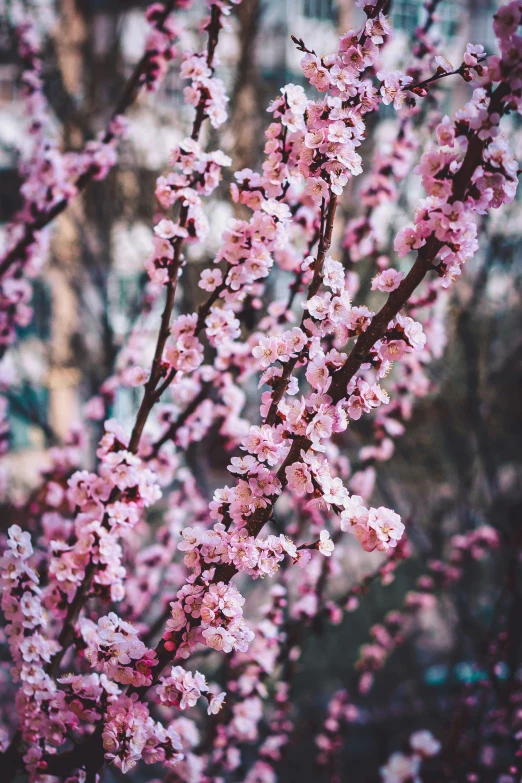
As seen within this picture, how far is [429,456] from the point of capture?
23.8 feet

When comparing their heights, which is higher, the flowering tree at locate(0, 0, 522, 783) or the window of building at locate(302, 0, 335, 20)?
the window of building at locate(302, 0, 335, 20)

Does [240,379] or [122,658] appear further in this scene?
[240,379]

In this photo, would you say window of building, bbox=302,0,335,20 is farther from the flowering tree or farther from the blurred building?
Answer: the flowering tree

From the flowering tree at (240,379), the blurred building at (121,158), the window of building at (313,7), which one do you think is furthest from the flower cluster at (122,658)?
the window of building at (313,7)

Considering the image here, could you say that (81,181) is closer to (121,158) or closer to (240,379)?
(240,379)

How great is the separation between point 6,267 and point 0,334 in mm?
702

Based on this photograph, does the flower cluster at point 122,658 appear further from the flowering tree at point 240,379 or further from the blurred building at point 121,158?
the blurred building at point 121,158

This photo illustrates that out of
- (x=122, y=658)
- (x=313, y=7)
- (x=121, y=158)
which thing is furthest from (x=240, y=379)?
(x=313, y=7)

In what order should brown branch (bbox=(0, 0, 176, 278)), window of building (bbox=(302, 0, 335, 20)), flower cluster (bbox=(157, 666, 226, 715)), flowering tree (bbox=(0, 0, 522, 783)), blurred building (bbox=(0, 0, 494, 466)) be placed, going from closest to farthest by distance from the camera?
Answer: 1. flowering tree (bbox=(0, 0, 522, 783))
2. flower cluster (bbox=(157, 666, 226, 715))
3. brown branch (bbox=(0, 0, 176, 278))
4. blurred building (bbox=(0, 0, 494, 466))
5. window of building (bbox=(302, 0, 335, 20))

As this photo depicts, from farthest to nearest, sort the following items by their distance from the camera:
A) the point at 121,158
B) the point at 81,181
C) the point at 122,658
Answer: the point at 121,158 < the point at 81,181 < the point at 122,658

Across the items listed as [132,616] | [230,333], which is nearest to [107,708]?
[230,333]

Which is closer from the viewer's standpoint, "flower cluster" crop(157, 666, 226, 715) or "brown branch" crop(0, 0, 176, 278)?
"flower cluster" crop(157, 666, 226, 715)

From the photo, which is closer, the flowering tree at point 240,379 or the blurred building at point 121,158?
the flowering tree at point 240,379

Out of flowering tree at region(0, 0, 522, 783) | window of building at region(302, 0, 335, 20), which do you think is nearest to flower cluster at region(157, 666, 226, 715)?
flowering tree at region(0, 0, 522, 783)
